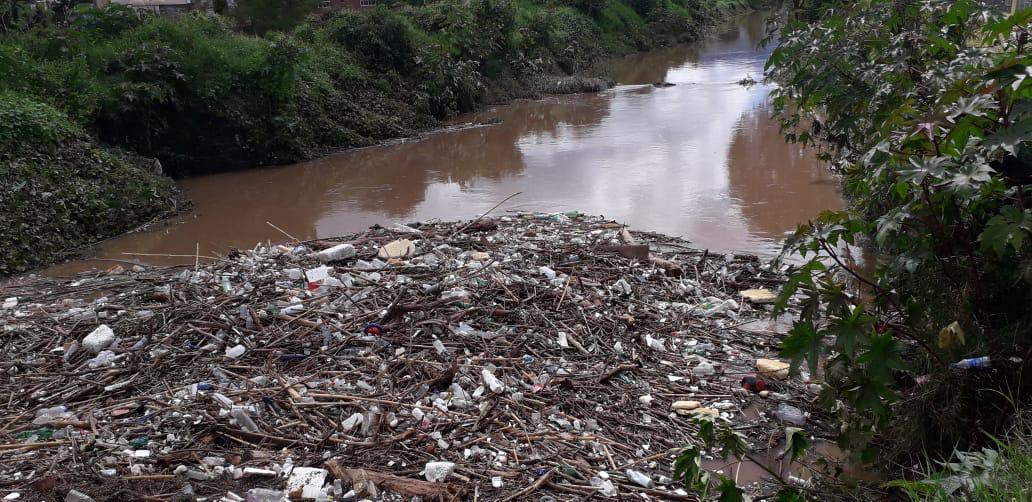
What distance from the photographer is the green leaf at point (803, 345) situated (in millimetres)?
2770

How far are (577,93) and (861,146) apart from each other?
479 inches

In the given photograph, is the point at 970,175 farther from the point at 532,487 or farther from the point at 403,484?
the point at 403,484

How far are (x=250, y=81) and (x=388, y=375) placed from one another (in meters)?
8.63

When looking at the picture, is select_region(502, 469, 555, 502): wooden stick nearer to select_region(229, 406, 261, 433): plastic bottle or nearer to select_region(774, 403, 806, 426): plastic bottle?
select_region(229, 406, 261, 433): plastic bottle

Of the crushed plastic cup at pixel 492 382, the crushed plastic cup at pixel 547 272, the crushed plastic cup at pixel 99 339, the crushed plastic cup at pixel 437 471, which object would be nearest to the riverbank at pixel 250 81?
the crushed plastic cup at pixel 99 339

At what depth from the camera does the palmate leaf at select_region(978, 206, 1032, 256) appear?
2.41 metres

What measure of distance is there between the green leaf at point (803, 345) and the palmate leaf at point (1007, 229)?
2.05 feet

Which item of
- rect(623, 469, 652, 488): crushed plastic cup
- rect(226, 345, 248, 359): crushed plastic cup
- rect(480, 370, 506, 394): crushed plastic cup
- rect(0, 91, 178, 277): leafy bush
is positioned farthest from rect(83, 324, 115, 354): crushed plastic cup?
rect(0, 91, 178, 277): leafy bush

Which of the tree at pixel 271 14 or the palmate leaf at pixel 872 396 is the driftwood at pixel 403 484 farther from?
the tree at pixel 271 14

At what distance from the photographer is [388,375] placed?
3996mm

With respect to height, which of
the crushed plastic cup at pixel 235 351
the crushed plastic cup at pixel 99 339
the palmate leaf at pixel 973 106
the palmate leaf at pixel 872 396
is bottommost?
the crushed plastic cup at pixel 235 351

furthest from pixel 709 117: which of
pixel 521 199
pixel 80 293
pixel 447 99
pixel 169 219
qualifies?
pixel 80 293

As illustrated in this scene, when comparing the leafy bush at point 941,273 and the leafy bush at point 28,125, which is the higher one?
the leafy bush at point 28,125

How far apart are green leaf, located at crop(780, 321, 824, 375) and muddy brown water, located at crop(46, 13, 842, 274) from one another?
13.6 feet
